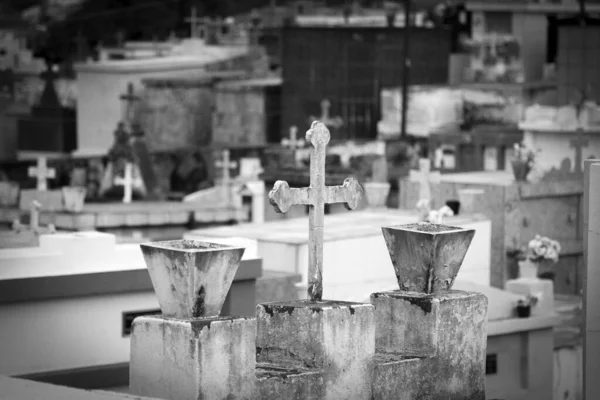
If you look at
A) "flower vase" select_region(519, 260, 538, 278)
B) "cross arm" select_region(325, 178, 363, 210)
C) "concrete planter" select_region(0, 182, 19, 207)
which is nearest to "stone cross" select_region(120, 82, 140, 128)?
"concrete planter" select_region(0, 182, 19, 207)

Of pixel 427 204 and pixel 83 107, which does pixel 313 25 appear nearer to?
pixel 83 107

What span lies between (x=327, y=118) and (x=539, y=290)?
100 feet

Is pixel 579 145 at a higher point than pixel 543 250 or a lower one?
higher

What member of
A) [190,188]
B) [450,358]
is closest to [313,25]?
[190,188]

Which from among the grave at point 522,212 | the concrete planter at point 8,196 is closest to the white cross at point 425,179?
the grave at point 522,212

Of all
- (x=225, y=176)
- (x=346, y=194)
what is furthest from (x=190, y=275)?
(x=225, y=176)

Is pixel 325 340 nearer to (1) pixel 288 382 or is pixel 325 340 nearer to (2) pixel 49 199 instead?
(1) pixel 288 382

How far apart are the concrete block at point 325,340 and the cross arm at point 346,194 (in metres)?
0.77

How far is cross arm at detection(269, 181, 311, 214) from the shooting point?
12891 mm

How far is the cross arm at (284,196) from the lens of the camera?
42.3 feet

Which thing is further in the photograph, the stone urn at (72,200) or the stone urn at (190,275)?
the stone urn at (72,200)

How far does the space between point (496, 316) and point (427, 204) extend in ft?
15.5

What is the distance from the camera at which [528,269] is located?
34.3m

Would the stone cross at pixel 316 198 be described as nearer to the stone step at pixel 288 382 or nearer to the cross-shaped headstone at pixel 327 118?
the stone step at pixel 288 382
